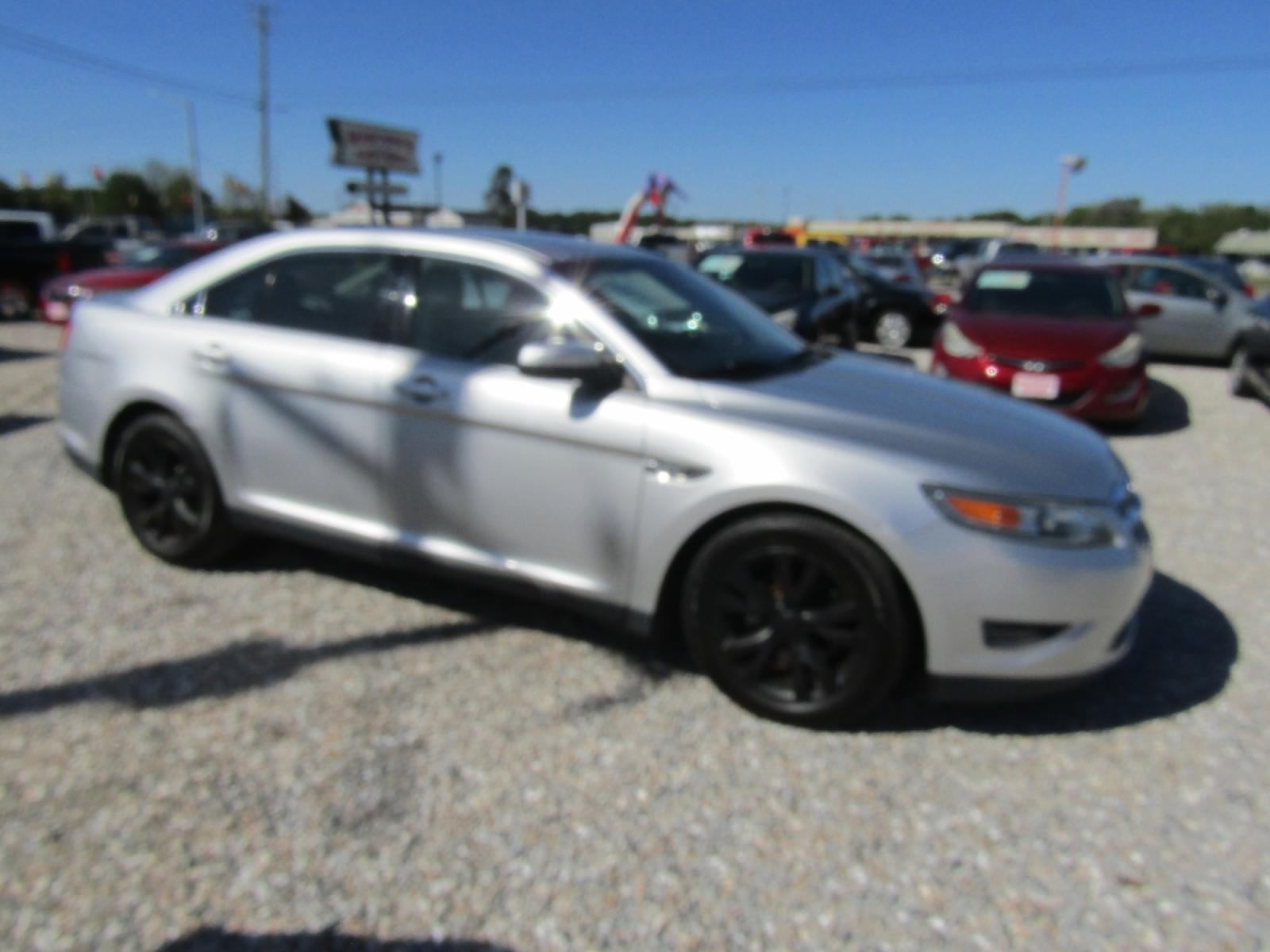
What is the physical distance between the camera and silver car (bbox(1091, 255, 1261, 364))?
40.4 ft

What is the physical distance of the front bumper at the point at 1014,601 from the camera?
2.70 metres

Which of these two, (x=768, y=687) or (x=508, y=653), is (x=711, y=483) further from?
(x=508, y=653)

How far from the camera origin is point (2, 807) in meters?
2.51

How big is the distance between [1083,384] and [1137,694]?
4.68m

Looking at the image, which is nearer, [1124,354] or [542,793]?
[542,793]

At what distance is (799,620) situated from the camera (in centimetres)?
289

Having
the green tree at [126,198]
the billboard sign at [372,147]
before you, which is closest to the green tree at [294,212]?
the green tree at [126,198]

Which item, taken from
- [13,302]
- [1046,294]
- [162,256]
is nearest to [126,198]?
[13,302]

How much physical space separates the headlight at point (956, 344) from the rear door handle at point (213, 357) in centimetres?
590

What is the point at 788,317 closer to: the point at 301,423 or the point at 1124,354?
Answer: the point at 1124,354

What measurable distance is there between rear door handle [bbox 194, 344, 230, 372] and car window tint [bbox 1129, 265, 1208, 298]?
12689mm

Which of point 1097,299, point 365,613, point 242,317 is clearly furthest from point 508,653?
point 1097,299

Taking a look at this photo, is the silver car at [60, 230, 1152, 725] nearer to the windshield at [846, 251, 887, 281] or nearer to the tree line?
the windshield at [846, 251, 887, 281]

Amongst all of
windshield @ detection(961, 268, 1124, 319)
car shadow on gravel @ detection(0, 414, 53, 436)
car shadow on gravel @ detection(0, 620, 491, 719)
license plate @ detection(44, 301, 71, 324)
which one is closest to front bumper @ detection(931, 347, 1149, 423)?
windshield @ detection(961, 268, 1124, 319)
